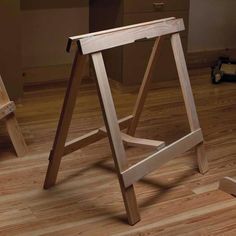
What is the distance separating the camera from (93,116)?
3305 millimetres

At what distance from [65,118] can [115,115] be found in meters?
0.28

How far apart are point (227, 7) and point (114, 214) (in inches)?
113

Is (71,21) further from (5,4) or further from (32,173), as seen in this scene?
(32,173)

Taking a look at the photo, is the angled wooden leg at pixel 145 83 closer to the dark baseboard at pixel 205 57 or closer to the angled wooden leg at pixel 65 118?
the angled wooden leg at pixel 65 118

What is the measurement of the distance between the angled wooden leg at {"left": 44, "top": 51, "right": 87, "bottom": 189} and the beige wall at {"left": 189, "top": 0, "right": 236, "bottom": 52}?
7.98ft

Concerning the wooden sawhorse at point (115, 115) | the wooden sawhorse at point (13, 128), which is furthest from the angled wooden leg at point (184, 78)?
the wooden sawhorse at point (13, 128)

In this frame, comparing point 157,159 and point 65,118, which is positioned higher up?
point 65,118

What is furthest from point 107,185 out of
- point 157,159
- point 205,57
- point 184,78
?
point 205,57

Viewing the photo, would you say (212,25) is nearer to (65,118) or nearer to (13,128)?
(13,128)

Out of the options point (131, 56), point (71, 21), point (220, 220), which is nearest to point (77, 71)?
point (220, 220)

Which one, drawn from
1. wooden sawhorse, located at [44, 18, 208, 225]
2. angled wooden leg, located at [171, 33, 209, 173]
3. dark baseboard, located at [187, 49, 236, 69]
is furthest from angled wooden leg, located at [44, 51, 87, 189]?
dark baseboard, located at [187, 49, 236, 69]

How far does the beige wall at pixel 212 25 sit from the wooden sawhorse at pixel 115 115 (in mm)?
1965

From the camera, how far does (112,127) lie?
2.03m

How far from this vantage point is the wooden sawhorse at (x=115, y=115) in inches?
79.0
